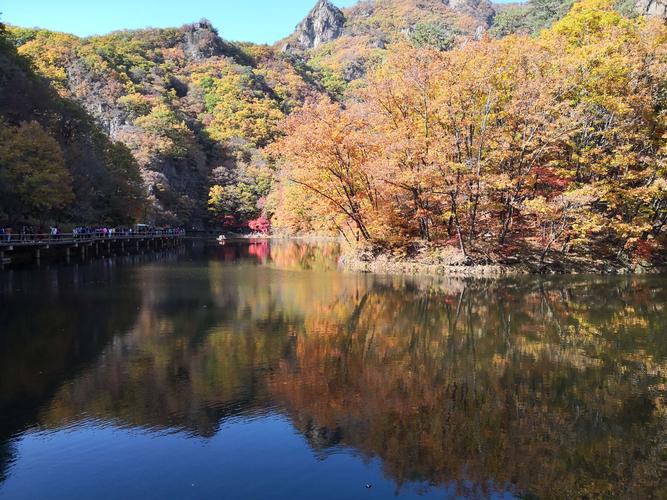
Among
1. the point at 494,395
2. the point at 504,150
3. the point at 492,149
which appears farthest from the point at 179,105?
the point at 494,395

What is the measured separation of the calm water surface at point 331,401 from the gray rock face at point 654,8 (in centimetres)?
4257

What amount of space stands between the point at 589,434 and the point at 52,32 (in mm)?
148857

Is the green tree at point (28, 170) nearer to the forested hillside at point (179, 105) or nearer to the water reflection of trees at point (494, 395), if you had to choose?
the water reflection of trees at point (494, 395)

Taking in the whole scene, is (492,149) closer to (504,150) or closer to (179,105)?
(504,150)

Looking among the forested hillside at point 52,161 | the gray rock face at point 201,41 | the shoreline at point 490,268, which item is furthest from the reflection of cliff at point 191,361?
the gray rock face at point 201,41

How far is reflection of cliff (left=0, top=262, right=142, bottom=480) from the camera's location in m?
10.2

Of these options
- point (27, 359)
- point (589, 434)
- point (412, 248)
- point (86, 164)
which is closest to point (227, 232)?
point (86, 164)

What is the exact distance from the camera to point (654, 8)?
52.5 meters

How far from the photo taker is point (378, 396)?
416 inches

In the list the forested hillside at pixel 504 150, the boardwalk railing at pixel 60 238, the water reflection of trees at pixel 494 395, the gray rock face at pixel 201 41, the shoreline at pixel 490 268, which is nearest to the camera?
the water reflection of trees at pixel 494 395

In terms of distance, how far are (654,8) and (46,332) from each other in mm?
58258

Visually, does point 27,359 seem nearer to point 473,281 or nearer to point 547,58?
point 473,281

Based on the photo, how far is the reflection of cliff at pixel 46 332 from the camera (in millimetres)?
10156

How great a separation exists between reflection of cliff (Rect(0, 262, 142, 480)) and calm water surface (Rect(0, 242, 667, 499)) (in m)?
0.07
